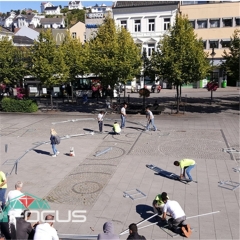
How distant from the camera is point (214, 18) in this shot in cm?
4778

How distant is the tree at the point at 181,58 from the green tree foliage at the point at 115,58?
6.71ft

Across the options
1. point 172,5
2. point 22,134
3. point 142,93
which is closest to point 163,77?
point 142,93

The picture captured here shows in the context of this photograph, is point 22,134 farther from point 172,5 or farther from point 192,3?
point 192,3

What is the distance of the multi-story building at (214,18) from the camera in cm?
4697

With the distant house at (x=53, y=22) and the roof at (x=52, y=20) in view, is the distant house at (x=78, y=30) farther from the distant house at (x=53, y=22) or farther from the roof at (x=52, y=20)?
the roof at (x=52, y=20)

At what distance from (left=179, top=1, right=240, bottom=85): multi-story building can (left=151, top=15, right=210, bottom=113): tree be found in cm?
2140

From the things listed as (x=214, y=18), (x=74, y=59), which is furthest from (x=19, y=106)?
(x=214, y=18)

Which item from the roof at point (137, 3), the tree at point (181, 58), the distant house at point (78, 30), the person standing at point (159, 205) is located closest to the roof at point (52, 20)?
the distant house at point (78, 30)

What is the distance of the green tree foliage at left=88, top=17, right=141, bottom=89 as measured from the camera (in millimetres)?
27516

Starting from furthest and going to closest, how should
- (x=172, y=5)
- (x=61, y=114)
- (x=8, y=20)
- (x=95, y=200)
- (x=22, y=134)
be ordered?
(x=8, y=20)
(x=172, y=5)
(x=61, y=114)
(x=22, y=134)
(x=95, y=200)

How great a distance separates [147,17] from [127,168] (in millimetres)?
36994

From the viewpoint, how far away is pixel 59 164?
16062 millimetres

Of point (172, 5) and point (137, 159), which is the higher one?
point (172, 5)

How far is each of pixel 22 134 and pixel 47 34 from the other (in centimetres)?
1169
